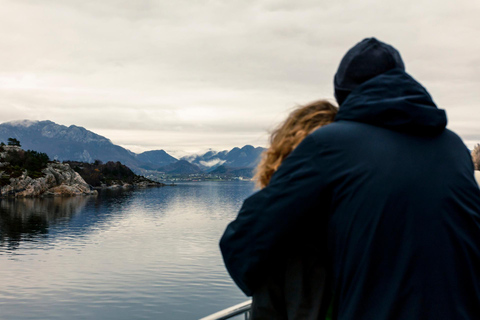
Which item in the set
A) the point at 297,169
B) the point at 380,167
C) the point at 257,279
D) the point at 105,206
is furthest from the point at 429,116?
the point at 105,206

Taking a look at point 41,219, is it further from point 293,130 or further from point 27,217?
point 293,130

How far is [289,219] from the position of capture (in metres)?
1.58

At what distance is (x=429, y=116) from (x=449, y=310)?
0.69 meters

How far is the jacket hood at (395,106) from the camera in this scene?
1526 mm

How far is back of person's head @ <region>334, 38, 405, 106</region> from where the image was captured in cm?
174

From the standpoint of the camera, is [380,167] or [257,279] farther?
[257,279]

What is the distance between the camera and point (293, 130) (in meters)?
1.88

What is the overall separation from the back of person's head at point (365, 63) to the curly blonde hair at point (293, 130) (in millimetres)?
153

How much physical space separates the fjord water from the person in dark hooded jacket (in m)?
30.6

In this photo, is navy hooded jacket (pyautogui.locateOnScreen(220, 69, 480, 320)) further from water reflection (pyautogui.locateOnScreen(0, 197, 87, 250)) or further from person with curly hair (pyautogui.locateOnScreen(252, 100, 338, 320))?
water reflection (pyautogui.locateOnScreen(0, 197, 87, 250))

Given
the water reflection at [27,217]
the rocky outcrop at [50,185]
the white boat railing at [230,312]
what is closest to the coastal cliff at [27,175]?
the rocky outcrop at [50,185]

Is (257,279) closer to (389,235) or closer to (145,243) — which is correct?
(389,235)

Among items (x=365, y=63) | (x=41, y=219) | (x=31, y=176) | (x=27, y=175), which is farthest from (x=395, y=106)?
(x=31, y=176)

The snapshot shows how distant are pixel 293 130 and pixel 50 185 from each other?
138 metres
